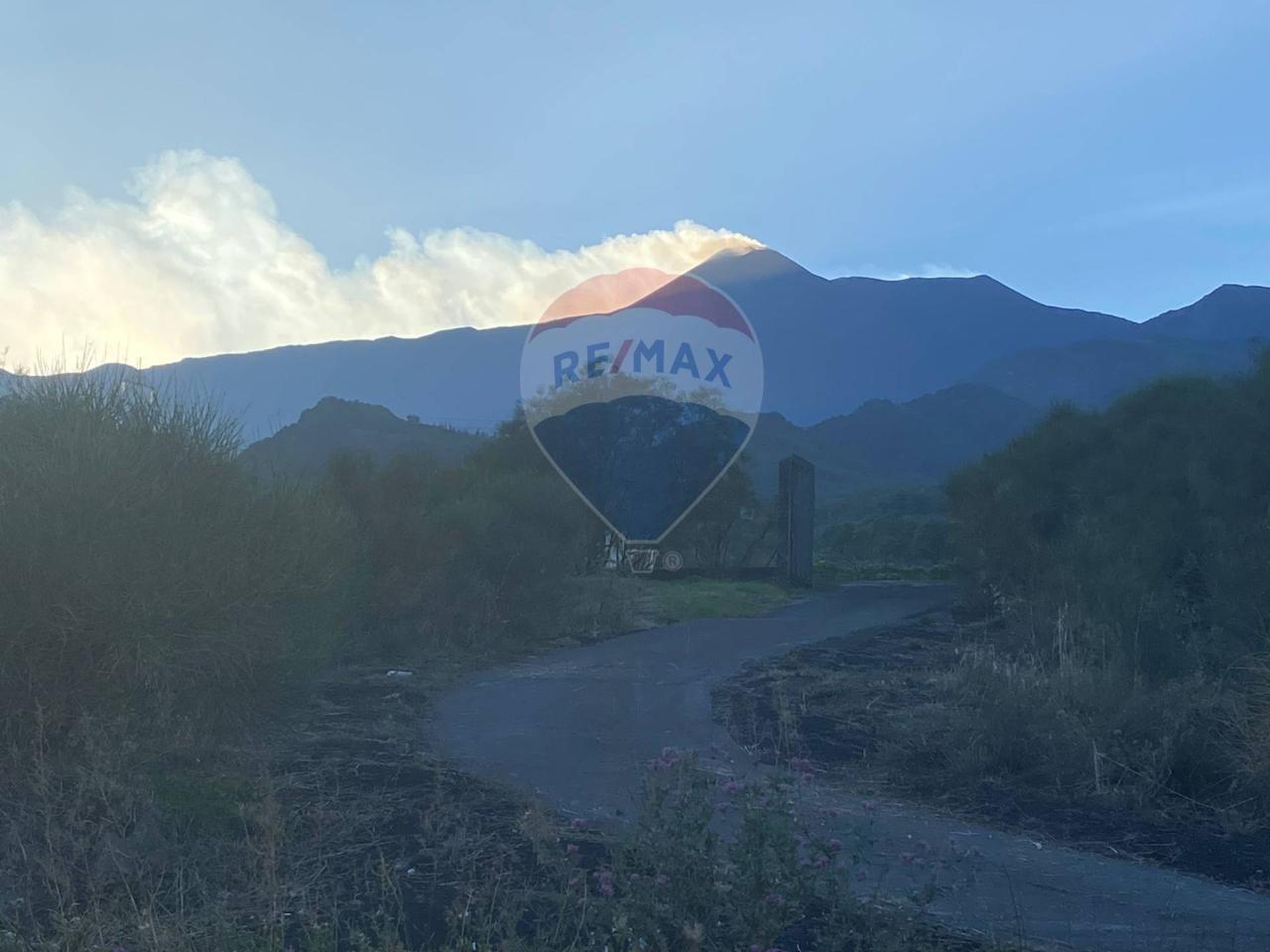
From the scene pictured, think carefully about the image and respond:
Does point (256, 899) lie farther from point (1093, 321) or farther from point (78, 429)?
point (1093, 321)

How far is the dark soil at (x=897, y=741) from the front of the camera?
738 centimetres

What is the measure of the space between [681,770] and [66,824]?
12.8ft

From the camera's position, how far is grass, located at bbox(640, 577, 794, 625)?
27144 millimetres

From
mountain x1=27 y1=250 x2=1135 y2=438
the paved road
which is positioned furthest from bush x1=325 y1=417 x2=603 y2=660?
mountain x1=27 y1=250 x2=1135 y2=438

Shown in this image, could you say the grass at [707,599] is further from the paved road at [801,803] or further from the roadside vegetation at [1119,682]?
the paved road at [801,803]

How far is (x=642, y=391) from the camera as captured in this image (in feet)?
120

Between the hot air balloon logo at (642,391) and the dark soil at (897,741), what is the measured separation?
45.7ft

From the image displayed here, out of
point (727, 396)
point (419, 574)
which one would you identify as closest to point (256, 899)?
point (419, 574)

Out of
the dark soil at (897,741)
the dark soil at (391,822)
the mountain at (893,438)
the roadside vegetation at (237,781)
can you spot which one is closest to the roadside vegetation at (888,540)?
the mountain at (893,438)

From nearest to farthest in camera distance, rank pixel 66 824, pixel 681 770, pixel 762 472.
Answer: pixel 681 770 → pixel 66 824 → pixel 762 472

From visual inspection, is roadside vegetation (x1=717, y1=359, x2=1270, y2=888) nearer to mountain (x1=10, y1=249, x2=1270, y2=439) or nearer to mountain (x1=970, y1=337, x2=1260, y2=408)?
mountain (x1=10, y1=249, x2=1270, y2=439)

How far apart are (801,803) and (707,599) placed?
22.4 m

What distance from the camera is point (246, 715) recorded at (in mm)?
10211

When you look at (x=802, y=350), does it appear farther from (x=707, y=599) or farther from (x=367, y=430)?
(x=707, y=599)
